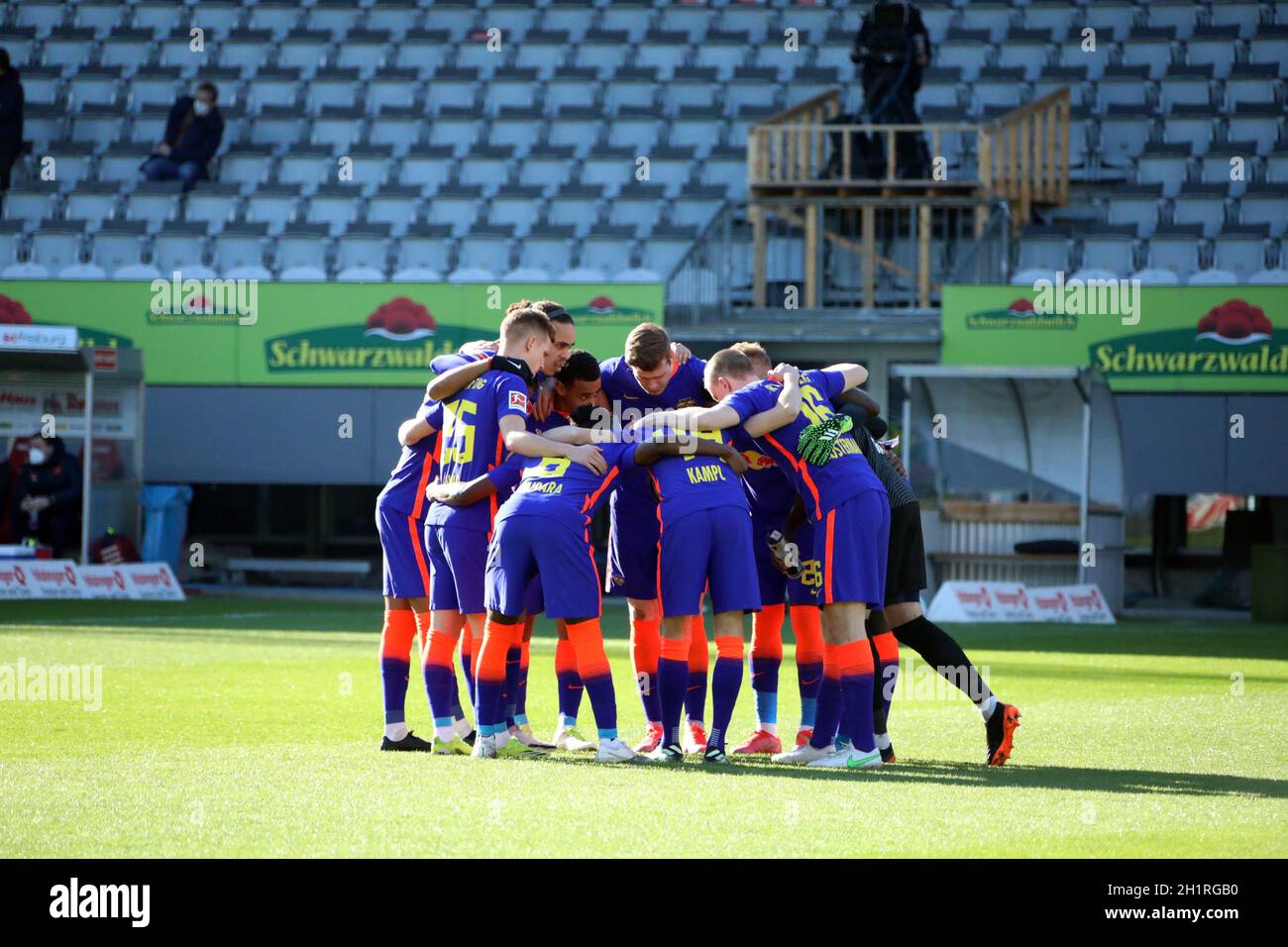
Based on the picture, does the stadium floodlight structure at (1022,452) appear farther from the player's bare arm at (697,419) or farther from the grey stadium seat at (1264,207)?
the player's bare arm at (697,419)

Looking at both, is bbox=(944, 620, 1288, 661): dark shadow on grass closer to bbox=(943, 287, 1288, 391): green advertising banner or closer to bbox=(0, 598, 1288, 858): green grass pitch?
bbox=(0, 598, 1288, 858): green grass pitch

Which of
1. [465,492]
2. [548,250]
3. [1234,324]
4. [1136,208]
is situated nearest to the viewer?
[465,492]

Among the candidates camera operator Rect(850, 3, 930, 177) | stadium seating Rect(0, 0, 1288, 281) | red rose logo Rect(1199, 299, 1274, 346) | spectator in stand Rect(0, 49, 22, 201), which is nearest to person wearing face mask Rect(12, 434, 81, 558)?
stadium seating Rect(0, 0, 1288, 281)

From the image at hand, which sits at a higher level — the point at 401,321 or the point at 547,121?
the point at 547,121

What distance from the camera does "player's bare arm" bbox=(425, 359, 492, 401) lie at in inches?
327

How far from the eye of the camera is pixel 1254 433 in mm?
20125

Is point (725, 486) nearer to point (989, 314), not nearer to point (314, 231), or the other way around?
point (989, 314)

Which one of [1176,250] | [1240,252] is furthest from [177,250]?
[1240,252]

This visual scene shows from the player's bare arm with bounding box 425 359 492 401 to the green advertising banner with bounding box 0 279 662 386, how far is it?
12.9 m

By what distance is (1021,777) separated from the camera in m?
7.65

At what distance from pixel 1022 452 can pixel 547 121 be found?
9.63 meters

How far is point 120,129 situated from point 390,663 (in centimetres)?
2059

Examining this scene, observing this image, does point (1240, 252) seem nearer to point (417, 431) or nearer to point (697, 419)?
point (697, 419)

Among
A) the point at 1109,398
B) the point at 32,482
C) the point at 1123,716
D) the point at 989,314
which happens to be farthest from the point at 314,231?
the point at 1123,716
